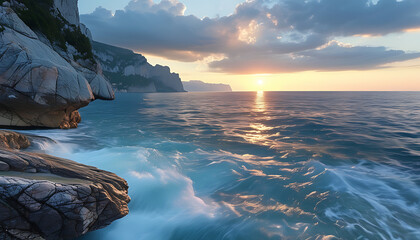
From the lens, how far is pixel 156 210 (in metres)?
6.32

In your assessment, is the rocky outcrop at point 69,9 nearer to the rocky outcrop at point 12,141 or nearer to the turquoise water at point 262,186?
the turquoise water at point 262,186

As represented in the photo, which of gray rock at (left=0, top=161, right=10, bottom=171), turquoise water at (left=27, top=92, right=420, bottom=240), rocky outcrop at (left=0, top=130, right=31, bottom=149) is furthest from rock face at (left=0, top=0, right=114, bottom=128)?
gray rock at (left=0, top=161, right=10, bottom=171)

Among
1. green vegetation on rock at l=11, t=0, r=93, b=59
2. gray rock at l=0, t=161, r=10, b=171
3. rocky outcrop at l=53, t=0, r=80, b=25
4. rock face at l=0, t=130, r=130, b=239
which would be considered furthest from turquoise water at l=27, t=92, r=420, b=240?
rocky outcrop at l=53, t=0, r=80, b=25

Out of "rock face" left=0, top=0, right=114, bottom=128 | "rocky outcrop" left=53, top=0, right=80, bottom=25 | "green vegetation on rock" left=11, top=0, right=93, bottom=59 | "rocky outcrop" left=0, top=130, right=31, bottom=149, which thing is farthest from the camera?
"rocky outcrop" left=53, top=0, right=80, bottom=25

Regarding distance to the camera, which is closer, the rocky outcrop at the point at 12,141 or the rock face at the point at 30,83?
the rocky outcrop at the point at 12,141

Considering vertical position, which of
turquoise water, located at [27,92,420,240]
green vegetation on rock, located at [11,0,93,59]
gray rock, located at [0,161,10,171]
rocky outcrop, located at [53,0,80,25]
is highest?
rocky outcrop, located at [53,0,80,25]

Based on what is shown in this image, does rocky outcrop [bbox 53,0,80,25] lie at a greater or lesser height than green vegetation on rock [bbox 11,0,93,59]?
greater

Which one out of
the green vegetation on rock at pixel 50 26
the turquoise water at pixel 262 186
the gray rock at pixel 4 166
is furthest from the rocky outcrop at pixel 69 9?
the gray rock at pixel 4 166

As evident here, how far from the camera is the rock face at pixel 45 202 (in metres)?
3.21

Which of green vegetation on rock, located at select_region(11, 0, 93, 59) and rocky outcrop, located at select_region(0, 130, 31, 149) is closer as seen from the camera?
rocky outcrop, located at select_region(0, 130, 31, 149)

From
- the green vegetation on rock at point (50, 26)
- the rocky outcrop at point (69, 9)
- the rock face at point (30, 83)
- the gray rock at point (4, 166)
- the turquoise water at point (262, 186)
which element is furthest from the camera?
the rocky outcrop at point (69, 9)

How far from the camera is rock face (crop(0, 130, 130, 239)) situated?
3.21m

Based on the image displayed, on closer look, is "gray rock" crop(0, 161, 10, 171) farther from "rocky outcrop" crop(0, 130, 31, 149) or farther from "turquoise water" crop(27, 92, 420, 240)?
"rocky outcrop" crop(0, 130, 31, 149)

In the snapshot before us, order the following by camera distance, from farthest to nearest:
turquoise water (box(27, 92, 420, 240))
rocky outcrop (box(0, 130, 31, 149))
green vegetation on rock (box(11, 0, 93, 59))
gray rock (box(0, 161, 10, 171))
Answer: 1. green vegetation on rock (box(11, 0, 93, 59))
2. rocky outcrop (box(0, 130, 31, 149))
3. turquoise water (box(27, 92, 420, 240))
4. gray rock (box(0, 161, 10, 171))
